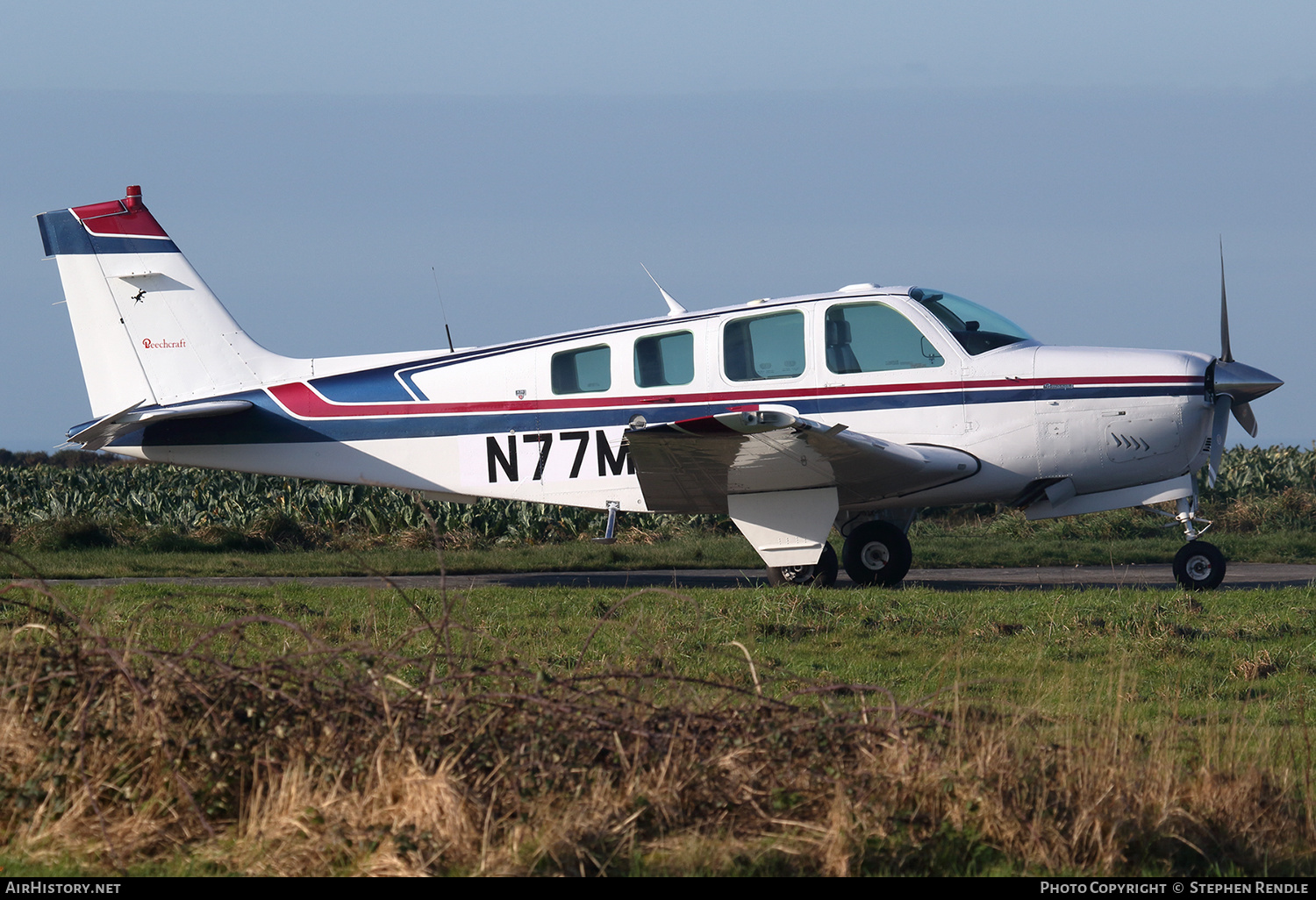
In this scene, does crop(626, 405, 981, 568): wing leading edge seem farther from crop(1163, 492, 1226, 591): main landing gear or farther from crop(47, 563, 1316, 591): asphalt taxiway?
crop(1163, 492, 1226, 591): main landing gear

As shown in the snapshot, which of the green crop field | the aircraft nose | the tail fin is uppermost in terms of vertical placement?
the tail fin

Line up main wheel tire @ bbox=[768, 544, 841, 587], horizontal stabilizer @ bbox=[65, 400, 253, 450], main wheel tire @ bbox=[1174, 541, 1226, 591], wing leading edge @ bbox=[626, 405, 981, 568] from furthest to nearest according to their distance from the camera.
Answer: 1. horizontal stabilizer @ bbox=[65, 400, 253, 450]
2. main wheel tire @ bbox=[768, 544, 841, 587]
3. main wheel tire @ bbox=[1174, 541, 1226, 591]
4. wing leading edge @ bbox=[626, 405, 981, 568]

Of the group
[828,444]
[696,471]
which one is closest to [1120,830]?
[828,444]

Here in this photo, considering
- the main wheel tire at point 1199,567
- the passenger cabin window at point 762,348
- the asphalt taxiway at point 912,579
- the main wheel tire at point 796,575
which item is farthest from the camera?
the asphalt taxiway at point 912,579

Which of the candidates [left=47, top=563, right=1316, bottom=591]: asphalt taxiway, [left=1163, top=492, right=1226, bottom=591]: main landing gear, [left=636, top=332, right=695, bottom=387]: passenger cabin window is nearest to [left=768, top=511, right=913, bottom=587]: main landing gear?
[left=47, top=563, right=1316, bottom=591]: asphalt taxiway

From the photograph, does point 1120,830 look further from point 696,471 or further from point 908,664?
point 696,471

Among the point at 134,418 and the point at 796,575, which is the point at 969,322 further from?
the point at 134,418

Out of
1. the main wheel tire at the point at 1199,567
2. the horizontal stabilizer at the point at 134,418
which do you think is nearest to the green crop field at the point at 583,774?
the main wheel tire at the point at 1199,567

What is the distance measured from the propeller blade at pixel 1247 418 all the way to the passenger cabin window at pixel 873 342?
2.98 metres

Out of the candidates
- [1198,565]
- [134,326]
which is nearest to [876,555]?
[1198,565]

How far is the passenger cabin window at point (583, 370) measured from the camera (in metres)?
10.4

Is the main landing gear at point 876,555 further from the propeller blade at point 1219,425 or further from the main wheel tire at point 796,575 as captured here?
the propeller blade at point 1219,425

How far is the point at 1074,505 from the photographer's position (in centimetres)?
1013

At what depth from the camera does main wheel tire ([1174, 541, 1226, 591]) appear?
9672 mm
